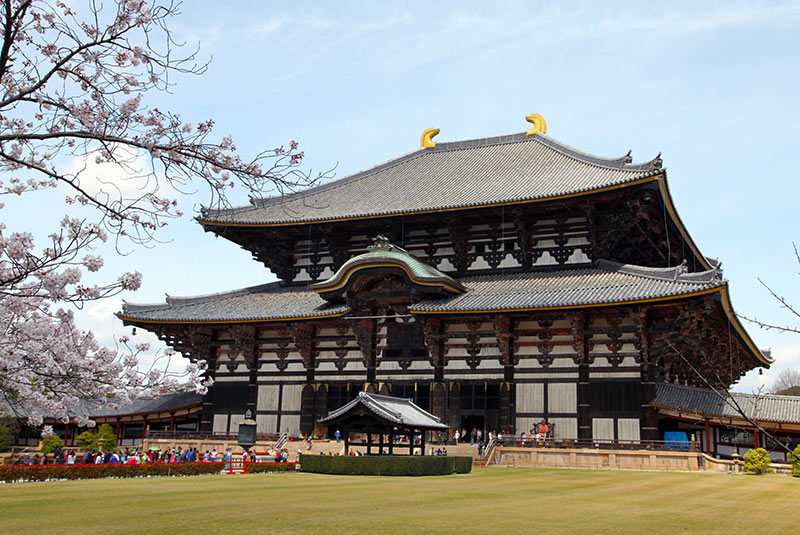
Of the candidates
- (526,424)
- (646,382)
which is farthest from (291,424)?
(646,382)

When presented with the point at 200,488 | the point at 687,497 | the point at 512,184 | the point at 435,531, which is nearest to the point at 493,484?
the point at 687,497

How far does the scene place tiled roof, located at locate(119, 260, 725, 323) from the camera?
31734 mm

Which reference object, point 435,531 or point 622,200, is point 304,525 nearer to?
point 435,531

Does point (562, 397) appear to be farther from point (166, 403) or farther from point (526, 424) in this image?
point (166, 403)

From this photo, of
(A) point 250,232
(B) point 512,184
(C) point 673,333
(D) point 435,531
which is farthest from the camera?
(A) point 250,232

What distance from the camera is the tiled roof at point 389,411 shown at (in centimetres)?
2680

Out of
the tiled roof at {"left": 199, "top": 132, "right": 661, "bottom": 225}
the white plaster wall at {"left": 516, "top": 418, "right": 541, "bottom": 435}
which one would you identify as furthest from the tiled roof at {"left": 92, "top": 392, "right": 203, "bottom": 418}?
the white plaster wall at {"left": 516, "top": 418, "right": 541, "bottom": 435}

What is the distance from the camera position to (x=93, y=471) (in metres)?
23.9

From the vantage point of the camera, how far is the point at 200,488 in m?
19.5

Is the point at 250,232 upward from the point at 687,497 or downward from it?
upward

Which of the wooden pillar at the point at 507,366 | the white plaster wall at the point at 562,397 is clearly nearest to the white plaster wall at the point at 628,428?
the white plaster wall at the point at 562,397

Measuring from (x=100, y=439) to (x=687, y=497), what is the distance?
133 ft

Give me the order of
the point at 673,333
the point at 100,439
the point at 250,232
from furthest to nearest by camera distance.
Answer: the point at 100,439
the point at 250,232
the point at 673,333

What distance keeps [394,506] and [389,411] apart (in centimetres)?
1184
